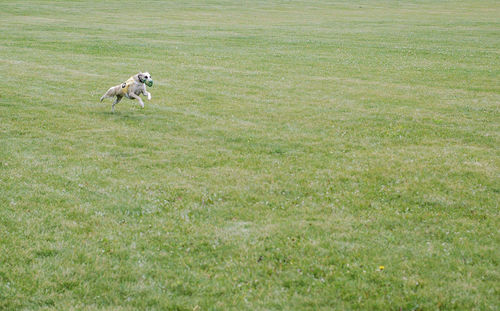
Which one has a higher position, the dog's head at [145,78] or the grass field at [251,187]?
the dog's head at [145,78]

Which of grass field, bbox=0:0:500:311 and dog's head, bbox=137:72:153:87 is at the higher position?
dog's head, bbox=137:72:153:87

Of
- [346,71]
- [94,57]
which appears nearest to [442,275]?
[346,71]

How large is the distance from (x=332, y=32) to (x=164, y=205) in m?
36.1

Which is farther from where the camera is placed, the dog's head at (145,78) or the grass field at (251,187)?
the dog's head at (145,78)

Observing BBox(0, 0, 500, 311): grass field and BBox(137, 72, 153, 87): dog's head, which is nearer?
BBox(0, 0, 500, 311): grass field

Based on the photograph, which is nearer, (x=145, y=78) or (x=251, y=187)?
(x=251, y=187)

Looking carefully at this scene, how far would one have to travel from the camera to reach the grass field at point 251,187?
25.9 ft

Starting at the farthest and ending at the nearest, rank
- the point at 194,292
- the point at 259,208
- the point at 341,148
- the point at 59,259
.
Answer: the point at 341,148
the point at 259,208
the point at 59,259
the point at 194,292

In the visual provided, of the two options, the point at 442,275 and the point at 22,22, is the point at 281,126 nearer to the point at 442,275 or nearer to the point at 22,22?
the point at 442,275

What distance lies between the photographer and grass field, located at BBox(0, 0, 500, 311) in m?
7.89

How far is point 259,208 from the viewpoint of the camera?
35.2ft

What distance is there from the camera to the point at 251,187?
11.8 m

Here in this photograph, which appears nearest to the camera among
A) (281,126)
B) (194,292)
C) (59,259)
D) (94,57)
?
(194,292)

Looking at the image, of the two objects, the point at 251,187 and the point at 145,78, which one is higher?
the point at 145,78
